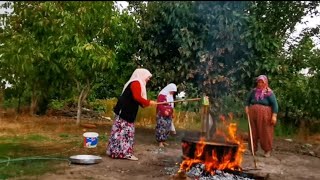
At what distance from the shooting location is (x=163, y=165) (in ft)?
21.8

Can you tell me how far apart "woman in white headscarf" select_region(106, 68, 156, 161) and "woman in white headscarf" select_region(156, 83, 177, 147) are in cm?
136

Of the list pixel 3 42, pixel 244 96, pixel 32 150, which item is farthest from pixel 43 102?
pixel 244 96

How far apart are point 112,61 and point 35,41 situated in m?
1.87

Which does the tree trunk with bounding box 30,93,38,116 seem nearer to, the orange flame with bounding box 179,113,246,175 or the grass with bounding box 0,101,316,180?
the grass with bounding box 0,101,316,180

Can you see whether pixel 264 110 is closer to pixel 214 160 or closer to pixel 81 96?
pixel 214 160

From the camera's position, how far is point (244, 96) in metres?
9.07

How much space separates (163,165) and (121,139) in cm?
80

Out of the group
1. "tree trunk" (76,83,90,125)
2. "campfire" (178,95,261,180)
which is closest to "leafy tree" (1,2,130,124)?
"tree trunk" (76,83,90,125)

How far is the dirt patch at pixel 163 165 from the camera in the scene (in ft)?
19.1

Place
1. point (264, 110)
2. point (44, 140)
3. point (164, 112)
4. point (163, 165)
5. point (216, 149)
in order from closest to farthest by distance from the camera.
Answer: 1. point (216, 149)
2. point (163, 165)
3. point (264, 110)
4. point (164, 112)
5. point (44, 140)

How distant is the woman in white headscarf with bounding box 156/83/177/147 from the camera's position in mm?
8148

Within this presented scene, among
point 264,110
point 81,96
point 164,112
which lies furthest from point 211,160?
point 81,96

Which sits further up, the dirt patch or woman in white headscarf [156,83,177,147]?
woman in white headscarf [156,83,177,147]

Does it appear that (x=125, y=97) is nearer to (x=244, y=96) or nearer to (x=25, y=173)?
(x=25, y=173)
